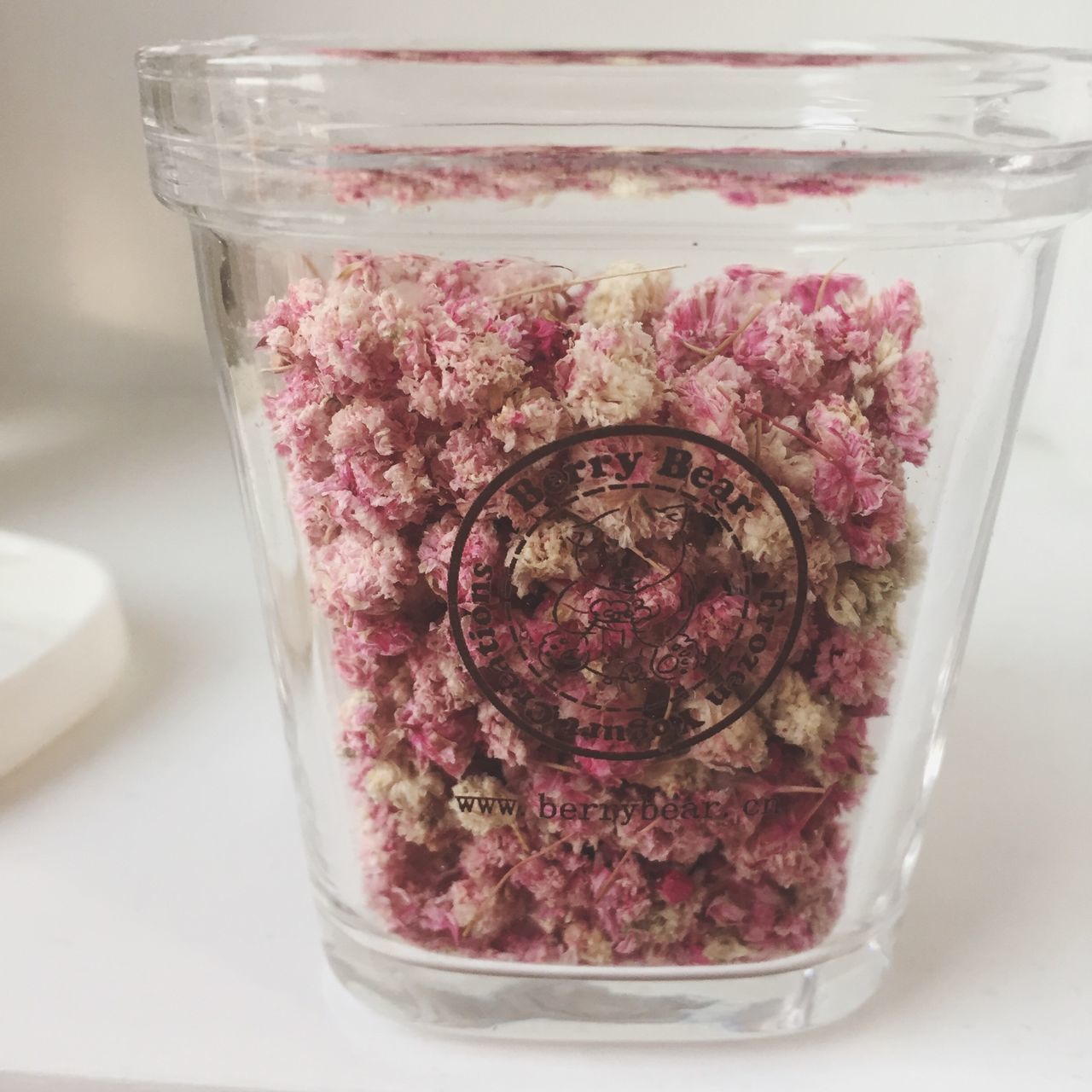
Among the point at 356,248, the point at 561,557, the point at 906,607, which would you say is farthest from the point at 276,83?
the point at 906,607

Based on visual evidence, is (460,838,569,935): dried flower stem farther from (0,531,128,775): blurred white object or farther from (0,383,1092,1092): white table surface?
(0,531,128,775): blurred white object

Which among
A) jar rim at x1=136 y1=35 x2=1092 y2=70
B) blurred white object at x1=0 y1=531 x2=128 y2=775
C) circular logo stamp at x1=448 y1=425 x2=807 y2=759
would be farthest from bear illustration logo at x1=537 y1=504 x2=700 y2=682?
blurred white object at x1=0 y1=531 x2=128 y2=775

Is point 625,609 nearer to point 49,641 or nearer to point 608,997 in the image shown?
point 608,997

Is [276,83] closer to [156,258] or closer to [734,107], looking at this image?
[734,107]

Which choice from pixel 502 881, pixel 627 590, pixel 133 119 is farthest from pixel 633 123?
pixel 133 119

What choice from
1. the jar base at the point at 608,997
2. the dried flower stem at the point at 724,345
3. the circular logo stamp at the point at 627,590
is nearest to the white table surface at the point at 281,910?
the jar base at the point at 608,997

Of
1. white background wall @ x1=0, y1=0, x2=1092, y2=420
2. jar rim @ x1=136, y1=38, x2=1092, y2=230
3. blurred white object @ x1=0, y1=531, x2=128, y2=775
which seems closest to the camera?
jar rim @ x1=136, y1=38, x2=1092, y2=230

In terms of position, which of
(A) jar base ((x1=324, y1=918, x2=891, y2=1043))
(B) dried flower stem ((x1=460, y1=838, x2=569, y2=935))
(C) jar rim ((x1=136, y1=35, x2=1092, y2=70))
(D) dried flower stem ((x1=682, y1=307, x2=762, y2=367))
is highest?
(C) jar rim ((x1=136, y1=35, x2=1092, y2=70))
